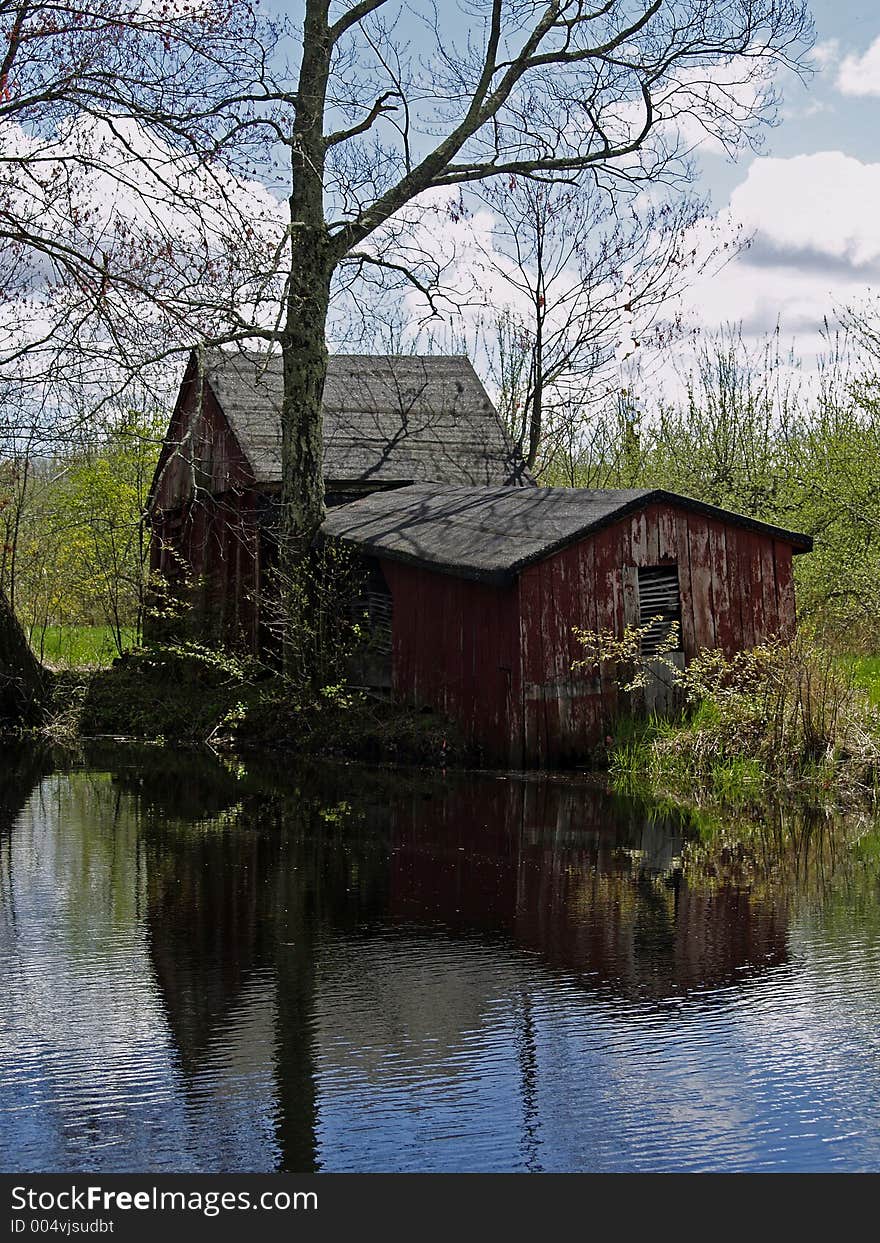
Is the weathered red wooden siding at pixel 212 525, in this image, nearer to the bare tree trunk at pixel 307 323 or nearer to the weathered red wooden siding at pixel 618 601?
the bare tree trunk at pixel 307 323

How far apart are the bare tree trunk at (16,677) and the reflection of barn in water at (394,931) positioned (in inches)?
346

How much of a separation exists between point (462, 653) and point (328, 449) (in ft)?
23.3

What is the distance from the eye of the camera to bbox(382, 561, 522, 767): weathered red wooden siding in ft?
53.7

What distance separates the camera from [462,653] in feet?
56.7

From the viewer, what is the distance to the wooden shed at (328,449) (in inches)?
901

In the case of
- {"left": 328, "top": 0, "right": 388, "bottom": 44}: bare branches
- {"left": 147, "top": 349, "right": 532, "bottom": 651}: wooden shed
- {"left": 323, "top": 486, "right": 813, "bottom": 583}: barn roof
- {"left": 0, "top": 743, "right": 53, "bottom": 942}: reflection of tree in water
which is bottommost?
{"left": 0, "top": 743, "right": 53, "bottom": 942}: reflection of tree in water

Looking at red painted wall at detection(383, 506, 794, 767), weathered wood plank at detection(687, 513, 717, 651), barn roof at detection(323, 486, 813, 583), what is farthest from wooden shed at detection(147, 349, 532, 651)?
weathered wood plank at detection(687, 513, 717, 651)

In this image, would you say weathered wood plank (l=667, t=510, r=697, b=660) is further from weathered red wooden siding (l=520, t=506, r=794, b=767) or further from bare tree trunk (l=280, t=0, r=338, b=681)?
bare tree trunk (l=280, t=0, r=338, b=681)

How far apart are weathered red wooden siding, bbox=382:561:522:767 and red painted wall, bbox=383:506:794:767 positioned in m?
0.02

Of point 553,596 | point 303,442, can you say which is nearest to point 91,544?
point 303,442

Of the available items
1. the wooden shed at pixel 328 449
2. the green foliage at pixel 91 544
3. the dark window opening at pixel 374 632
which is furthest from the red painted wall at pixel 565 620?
the green foliage at pixel 91 544

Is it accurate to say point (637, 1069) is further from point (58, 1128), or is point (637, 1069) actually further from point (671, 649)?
point (671, 649)

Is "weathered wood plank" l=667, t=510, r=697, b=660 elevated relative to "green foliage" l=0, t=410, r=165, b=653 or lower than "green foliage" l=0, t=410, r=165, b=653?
lower

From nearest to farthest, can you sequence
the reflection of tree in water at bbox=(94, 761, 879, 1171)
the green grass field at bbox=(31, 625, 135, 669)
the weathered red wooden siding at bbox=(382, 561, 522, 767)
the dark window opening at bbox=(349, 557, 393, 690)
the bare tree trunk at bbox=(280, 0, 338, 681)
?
the reflection of tree in water at bbox=(94, 761, 879, 1171) < the weathered red wooden siding at bbox=(382, 561, 522, 767) < the dark window opening at bbox=(349, 557, 393, 690) < the bare tree trunk at bbox=(280, 0, 338, 681) < the green grass field at bbox=(31, 625, 135, 669)
